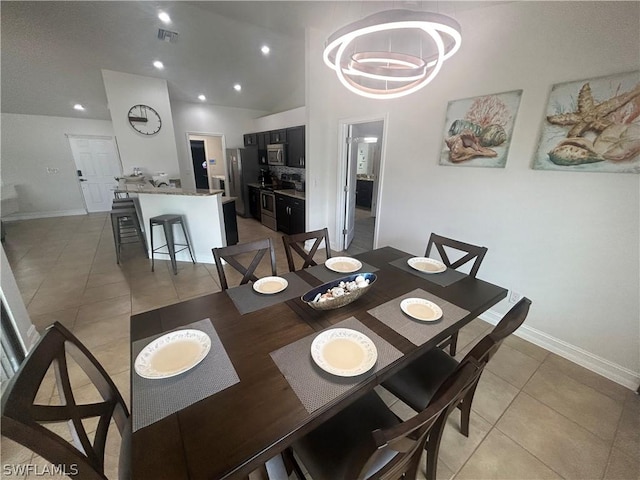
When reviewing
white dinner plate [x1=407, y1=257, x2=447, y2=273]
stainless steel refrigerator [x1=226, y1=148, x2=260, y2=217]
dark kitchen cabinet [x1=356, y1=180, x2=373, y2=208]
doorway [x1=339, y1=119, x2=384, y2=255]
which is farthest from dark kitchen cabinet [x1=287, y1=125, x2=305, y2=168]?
white dinner plate [x1=407, y1=257, x2=447, y2=273]

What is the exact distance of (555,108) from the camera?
1.84 meters

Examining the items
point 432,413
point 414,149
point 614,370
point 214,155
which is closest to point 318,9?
point 414,149

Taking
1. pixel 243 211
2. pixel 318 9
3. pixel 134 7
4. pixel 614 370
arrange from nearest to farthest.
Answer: pixel 614 370
pixel 318 9
pixel 134 7
pixel 243 211

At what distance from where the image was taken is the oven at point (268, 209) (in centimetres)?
520

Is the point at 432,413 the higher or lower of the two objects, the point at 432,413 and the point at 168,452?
the higher

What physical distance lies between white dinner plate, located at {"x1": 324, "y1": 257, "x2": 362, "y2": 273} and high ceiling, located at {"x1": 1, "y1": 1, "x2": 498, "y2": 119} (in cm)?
158

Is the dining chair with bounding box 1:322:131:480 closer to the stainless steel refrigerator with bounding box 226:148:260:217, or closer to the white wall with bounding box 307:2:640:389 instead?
the white wall with bounding box 307:2:640:389

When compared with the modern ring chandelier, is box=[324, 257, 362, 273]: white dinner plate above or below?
below

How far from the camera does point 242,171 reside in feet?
19.3

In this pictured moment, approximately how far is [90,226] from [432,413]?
7.23m

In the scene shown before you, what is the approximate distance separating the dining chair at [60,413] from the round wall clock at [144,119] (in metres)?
4.98

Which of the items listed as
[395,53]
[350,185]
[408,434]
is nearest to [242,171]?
[350,185]

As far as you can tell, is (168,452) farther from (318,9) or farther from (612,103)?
(318,9)

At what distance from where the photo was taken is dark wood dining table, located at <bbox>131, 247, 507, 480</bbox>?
2.21 ft
